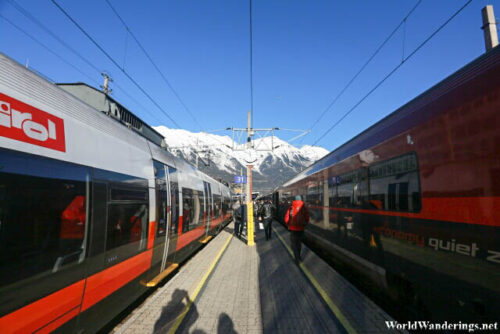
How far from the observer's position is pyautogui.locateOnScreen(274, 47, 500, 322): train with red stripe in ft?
8.26

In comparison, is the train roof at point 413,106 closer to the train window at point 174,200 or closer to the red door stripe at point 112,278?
the train window at point 174,200

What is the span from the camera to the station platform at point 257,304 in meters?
3.56

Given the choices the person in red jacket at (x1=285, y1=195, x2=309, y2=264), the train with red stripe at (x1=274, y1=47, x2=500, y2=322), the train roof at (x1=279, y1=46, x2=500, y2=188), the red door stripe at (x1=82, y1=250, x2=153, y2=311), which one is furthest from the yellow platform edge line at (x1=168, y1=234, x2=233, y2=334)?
the train roof at (x1=279, y1=46, x2=500, y2=188)

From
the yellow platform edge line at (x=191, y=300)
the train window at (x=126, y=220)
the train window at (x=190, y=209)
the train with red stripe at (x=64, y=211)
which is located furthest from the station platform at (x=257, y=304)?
the train window at (x=190, y=209)

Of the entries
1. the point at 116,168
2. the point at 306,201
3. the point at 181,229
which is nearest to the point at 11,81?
the point at 116,168

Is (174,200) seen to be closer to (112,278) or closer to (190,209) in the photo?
(190,209)

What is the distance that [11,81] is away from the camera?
2152 millimetres

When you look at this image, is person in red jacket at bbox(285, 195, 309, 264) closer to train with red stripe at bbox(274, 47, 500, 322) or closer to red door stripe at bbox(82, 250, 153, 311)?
train with red stripe at bbox(274, 47, 500, 322)

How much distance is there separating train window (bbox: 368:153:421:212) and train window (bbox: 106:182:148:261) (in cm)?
406

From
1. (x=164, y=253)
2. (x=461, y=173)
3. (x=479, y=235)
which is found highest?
(x=461, y=173)

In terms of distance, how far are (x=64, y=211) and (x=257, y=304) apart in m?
3.27

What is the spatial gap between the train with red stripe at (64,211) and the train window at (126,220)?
14 mm

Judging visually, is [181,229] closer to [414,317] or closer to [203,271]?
[203,271]

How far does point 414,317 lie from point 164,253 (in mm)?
4463
